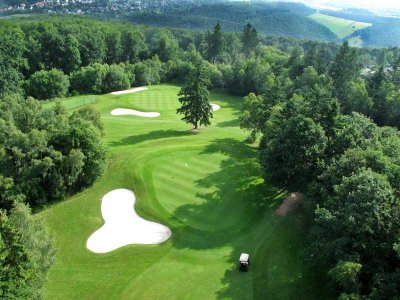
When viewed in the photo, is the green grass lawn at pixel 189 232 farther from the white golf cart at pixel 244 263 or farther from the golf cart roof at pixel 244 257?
the golf cart roof at pixel 244 257

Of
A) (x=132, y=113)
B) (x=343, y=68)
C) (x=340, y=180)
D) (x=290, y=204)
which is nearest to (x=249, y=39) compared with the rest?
(x=343, y=68)

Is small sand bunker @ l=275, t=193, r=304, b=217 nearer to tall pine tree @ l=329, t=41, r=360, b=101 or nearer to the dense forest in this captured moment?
the dense forest

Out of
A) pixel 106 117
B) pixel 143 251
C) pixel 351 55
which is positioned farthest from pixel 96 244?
pixel 351 55

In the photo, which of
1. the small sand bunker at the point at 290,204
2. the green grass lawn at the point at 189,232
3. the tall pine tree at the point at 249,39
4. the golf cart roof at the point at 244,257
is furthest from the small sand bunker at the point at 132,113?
the tall pine tree at the point at 249,39

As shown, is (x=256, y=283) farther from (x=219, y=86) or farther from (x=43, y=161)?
(x=219, y=86)

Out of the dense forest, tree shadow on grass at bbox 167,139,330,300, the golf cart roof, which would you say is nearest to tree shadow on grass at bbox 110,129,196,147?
the dense forest

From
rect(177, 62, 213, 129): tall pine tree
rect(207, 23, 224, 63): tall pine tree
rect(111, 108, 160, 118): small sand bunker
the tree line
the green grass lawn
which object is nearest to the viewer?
the tree line

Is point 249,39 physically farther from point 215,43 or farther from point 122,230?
point 122,230
